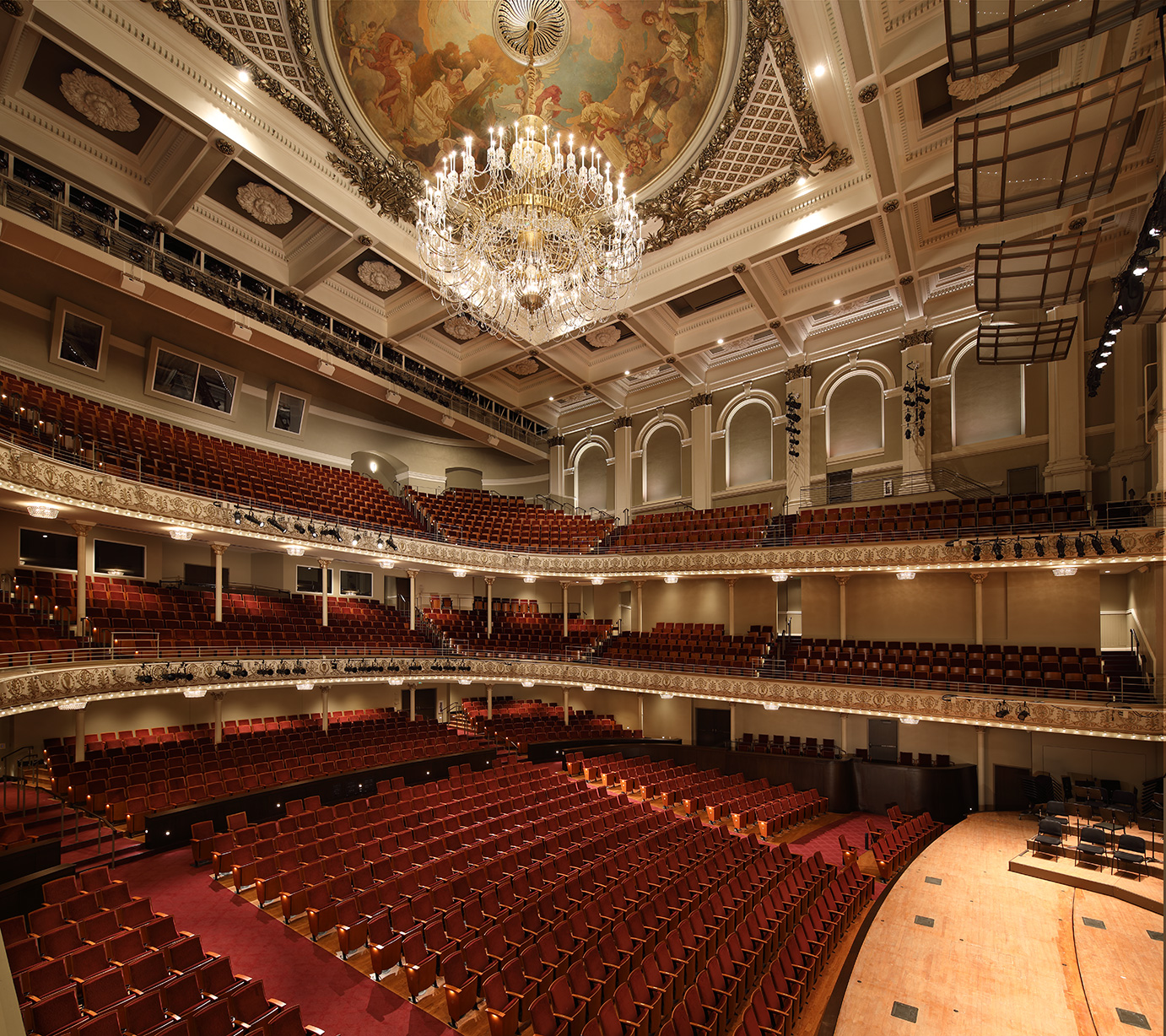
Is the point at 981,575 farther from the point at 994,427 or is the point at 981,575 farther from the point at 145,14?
the point at 145,14

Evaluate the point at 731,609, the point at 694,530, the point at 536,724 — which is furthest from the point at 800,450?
the point at 536,724

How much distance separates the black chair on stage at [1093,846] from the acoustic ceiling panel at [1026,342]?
7.27 metres

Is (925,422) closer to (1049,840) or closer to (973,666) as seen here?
(973,666)

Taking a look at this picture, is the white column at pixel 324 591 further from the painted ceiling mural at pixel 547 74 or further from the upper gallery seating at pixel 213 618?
the painted ceiling mural at pixel 547 74

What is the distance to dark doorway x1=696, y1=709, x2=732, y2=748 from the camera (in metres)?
16.9

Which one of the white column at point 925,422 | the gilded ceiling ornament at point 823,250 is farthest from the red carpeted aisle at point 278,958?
the gilded ceiling ornament at point 823,250

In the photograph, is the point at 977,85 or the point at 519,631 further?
the point at 519,631

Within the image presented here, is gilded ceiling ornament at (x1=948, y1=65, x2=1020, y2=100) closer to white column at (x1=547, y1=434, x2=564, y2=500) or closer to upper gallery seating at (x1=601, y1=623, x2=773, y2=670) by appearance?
upper gallery seating at (x1=601, y1=623, x2=773, y2=670)

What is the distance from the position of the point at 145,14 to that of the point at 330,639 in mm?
11167

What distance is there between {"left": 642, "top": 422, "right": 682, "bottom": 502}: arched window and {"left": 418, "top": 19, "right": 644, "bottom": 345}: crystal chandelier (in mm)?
9851

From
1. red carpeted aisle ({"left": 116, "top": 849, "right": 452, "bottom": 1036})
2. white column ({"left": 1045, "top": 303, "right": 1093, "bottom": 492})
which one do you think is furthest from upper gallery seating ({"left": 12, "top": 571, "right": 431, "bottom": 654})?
white column ({"left": 1045, "top": 303, "right": 1093, "bottom": 492})

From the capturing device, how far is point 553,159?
9.49 m

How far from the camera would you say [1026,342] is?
35.2ft

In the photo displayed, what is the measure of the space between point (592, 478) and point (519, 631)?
19.5ft
